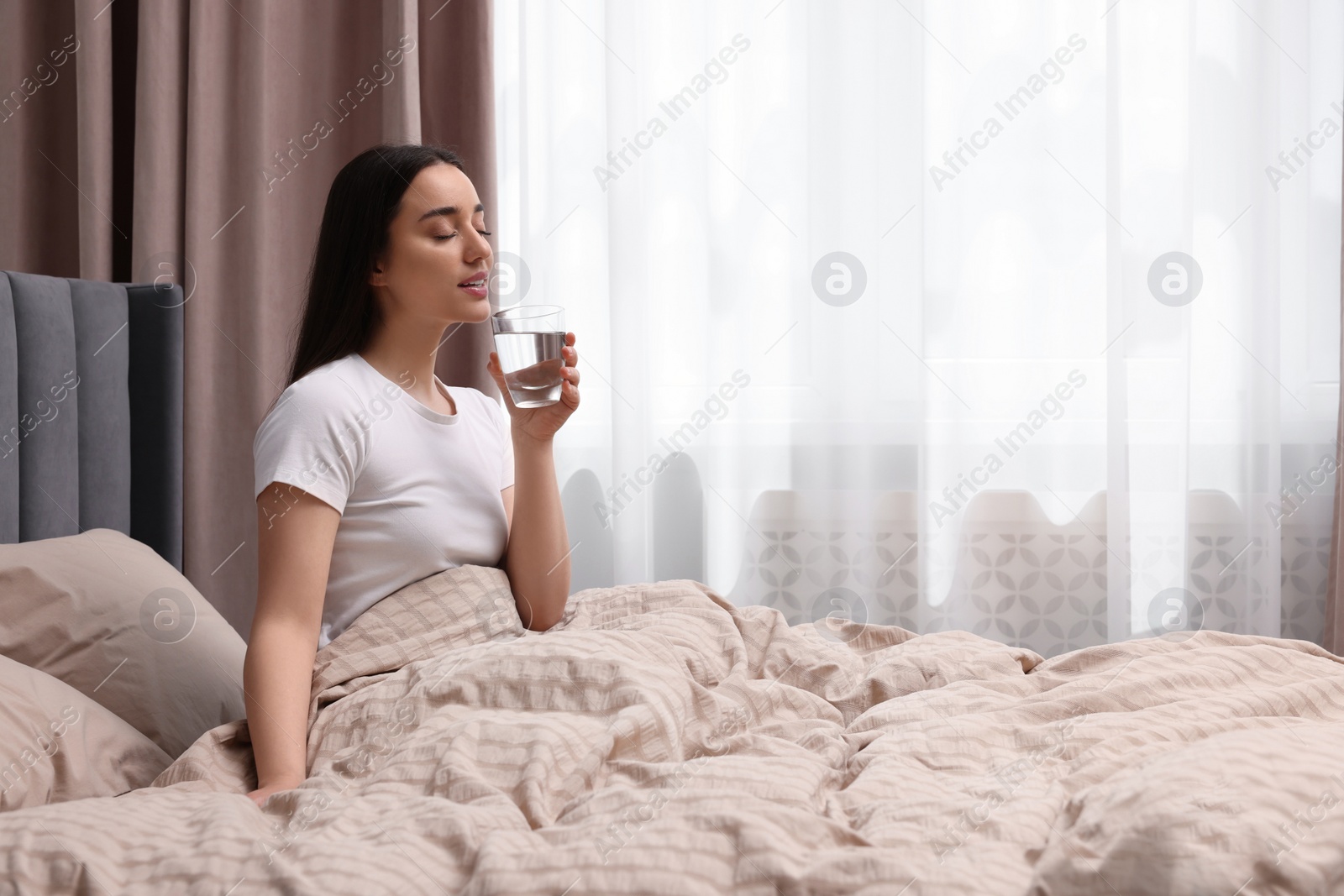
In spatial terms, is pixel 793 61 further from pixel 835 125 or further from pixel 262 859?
pixel 262 859

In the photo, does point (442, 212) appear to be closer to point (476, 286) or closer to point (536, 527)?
point (476, 286)

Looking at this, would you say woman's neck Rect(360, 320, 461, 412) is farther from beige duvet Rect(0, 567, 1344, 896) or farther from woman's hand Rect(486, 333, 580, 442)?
beige duvet Rect(0, 567, 1344, 896)

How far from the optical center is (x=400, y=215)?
3.95 ft

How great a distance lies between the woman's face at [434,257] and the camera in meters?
1.20

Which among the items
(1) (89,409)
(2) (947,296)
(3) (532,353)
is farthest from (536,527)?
(2) (947,296)

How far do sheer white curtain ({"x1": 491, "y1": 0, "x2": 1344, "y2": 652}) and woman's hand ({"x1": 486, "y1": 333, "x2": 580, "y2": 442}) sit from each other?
40.6 inches

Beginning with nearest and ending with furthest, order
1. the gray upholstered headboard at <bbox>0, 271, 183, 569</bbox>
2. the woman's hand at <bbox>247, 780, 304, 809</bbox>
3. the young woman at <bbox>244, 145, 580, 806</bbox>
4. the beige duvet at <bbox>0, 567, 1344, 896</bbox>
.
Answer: the beige duvet at <bbox>0, 567, 1344, 896</bbox>, the woman's hand at <bbox>247, 780, 304, 809</bbox>, the young woman at <bbox>244, 145, 580, 806</bbox>, the gray upholstered headboard at <bbox>0, 271, 183, 569</bbox>

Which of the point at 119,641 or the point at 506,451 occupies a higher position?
the point at 506,451

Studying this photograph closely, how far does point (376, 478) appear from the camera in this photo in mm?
1126

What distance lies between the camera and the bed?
0.65m

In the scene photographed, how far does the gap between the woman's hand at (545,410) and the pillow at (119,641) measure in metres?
0.48

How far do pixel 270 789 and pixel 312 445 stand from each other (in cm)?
35

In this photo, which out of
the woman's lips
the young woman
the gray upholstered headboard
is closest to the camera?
the young woman

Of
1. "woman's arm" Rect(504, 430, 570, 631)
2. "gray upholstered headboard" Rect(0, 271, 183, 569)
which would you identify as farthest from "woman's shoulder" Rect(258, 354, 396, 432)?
"gray upholstered headboard" Rect(0, 271, 183, 569)
